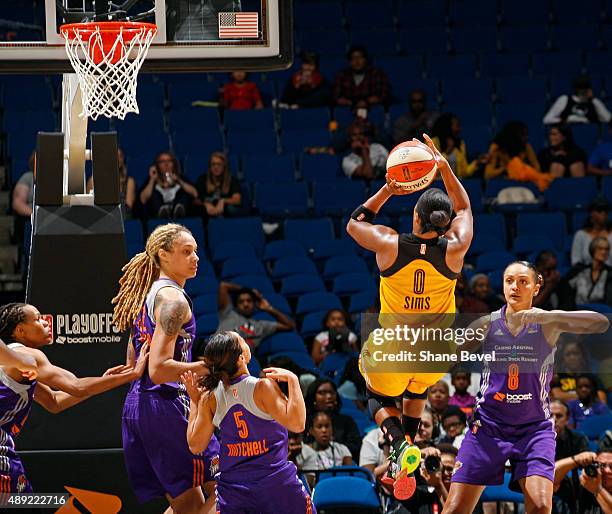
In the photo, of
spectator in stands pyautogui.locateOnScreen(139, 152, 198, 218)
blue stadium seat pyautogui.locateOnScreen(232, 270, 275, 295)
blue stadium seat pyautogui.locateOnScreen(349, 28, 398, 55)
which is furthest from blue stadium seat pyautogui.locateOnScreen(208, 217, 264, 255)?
blue stadium seat pyautogui.locateOnScreen(349, 28, 398, 55)

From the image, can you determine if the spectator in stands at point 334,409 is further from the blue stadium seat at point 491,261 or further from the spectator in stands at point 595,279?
the spectator in stands at point 595,279

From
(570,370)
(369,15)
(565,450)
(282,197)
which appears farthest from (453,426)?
(369,15)

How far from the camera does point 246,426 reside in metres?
6.84

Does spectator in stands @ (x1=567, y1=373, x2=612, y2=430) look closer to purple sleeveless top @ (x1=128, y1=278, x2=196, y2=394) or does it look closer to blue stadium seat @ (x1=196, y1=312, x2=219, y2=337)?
blue stadium seat @ (x1=196, y1=312, x2=219, y2=337)

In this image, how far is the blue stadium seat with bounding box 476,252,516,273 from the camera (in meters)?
12.6

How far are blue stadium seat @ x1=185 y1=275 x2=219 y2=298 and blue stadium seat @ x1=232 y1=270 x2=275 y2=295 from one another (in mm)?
272

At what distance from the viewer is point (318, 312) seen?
39.6 feet

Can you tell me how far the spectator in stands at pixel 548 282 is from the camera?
11.9 meters

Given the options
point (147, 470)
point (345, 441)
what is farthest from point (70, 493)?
point (345, 441)

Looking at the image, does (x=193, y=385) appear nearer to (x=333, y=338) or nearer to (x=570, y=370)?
(x=333, y=338)

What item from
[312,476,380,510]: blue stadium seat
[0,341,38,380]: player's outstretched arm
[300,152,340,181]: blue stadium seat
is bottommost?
[312,476,380,510]: blue stadium seat

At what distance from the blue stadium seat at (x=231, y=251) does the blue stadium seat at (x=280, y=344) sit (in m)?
1.43

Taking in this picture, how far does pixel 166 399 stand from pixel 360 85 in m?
8.43

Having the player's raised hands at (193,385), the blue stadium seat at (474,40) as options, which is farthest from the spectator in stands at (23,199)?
the blue stadium seat at (474,40)
